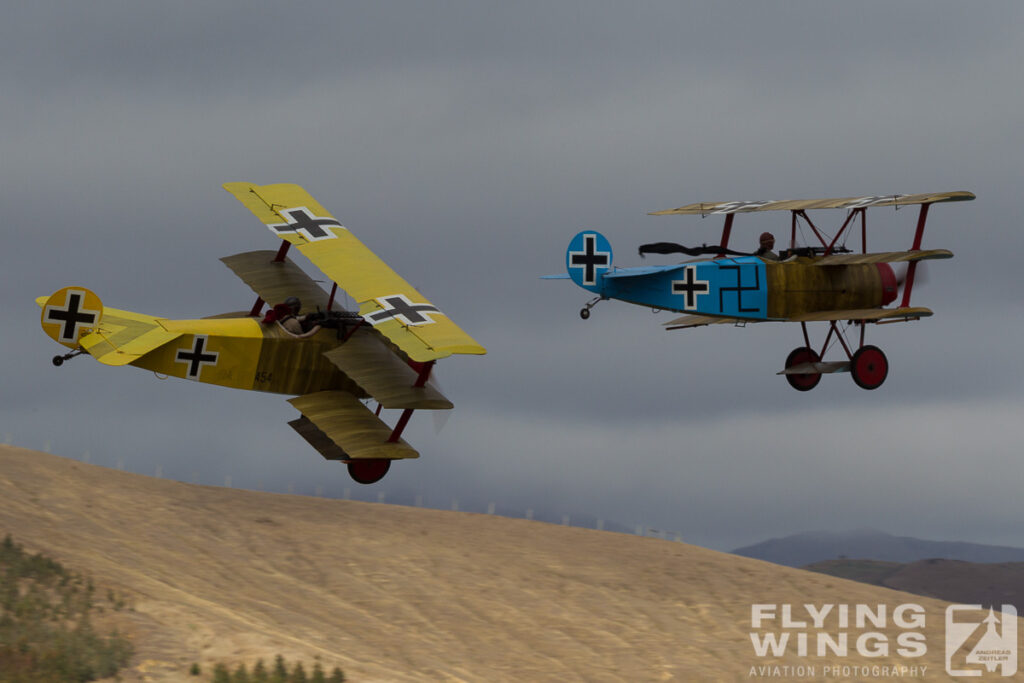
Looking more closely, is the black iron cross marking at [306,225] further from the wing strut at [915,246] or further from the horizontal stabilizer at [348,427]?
the wing strut at [915,246]

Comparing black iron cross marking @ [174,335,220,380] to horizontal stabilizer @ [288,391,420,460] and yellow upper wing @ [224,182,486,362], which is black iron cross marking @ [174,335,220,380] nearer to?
horizontal stabilizer @ [288,391,420,460]

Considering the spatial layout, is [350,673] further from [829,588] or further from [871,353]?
[829,588]

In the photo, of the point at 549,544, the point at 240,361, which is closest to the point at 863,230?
the point at 240,361

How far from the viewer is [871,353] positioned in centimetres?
3147

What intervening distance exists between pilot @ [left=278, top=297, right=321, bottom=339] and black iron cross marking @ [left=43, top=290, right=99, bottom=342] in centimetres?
383

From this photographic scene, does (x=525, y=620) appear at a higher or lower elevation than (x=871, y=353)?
Result: lower

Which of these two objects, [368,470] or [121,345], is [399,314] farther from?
[121,345]

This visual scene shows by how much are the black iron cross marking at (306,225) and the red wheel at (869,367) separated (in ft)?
41.5

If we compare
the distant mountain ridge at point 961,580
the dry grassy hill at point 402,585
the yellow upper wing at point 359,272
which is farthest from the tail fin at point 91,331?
the distant mountain ridge at point 961,580

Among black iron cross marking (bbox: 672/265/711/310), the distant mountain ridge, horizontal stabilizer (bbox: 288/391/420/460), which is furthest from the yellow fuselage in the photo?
the distant mountain ridge

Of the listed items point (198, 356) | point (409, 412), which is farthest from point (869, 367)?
point (198, 356)

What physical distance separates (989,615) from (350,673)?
102 feet

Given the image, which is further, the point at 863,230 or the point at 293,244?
the point at 863,230

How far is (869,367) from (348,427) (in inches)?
517
